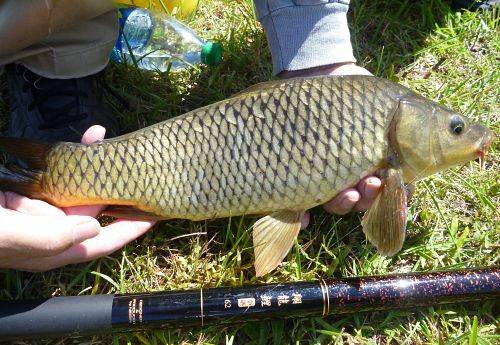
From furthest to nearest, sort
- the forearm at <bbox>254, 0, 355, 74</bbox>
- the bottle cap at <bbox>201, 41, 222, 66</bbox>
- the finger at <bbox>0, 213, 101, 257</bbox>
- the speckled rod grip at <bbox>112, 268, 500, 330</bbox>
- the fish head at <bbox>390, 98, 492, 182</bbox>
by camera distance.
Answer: the bottle cap at <bbox>201, 41, 222, 66</bbox> → the forearm at <bbox>254, 0, 355, 74</bbox> → the fish head at <bbox>390, 98, 492, 182</bbox> → the speckled rod grip at <bbox>112, 268, 500, 330</bbox> → the finger at <bbox>0, 213, 101, 257</bbox>

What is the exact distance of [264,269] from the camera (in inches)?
79.8

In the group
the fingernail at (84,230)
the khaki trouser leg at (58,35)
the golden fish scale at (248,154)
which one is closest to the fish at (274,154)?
the golden fish scale at (248,154)

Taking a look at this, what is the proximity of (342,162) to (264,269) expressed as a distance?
1.79ft

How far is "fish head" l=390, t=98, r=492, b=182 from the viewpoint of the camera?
195 centimetres

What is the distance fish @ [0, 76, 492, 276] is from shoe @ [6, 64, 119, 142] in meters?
0.42

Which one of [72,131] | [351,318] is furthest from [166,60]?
[351,318]

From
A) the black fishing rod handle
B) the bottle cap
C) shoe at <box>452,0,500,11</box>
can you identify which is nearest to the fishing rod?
the black fishing rod handle

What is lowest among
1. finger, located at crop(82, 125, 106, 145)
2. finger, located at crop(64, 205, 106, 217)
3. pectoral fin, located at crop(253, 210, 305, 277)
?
pectoral fin, located at crop(253, 210, 305, 277)

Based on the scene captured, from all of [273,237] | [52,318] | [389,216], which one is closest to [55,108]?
[52,318]

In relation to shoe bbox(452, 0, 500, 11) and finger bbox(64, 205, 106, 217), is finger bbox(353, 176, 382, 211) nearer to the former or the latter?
finger bbox(64, 205, 106, 217)

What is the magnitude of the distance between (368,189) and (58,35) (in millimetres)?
1599

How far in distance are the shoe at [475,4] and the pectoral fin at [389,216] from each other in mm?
1621

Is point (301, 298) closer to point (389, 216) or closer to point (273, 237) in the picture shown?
point (273, 237)

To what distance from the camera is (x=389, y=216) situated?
1.97 meters
